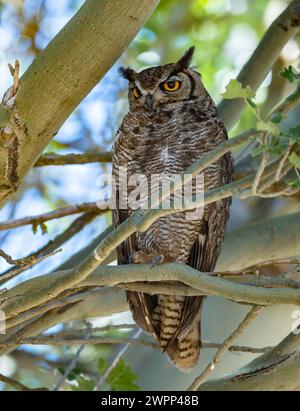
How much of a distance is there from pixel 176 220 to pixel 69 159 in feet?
2.07

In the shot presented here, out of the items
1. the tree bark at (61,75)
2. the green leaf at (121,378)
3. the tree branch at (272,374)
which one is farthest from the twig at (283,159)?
the green leaf at (121,378)

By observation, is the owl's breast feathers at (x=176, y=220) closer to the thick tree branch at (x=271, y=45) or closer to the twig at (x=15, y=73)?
the thick tree branch at (x=271, y=45)

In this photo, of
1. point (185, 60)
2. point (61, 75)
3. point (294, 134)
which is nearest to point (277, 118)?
point (294, 134)

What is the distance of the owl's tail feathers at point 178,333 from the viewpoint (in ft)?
11.7

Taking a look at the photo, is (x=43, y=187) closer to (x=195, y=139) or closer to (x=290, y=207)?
(x=290, y=207)

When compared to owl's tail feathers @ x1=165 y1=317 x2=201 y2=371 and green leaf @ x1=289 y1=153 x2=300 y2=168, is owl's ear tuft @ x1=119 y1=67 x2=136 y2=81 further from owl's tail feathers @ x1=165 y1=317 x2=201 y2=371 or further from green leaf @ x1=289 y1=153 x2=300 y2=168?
green leaf @ x1=289 y1=153 x2=300 y2=168

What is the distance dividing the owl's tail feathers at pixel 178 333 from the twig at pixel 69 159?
0.78 m

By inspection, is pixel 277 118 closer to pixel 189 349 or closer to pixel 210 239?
pixel 210 239

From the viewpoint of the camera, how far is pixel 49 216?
3699 mm

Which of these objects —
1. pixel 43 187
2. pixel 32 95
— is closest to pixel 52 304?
pixel 32 95

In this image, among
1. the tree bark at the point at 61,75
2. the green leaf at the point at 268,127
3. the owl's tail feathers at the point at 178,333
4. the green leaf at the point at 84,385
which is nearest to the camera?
the green leaf at the point at 268,127

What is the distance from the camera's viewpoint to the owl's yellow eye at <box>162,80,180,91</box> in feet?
12.8

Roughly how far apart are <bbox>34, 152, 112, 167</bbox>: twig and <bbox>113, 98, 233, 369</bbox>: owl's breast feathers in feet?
0.65
